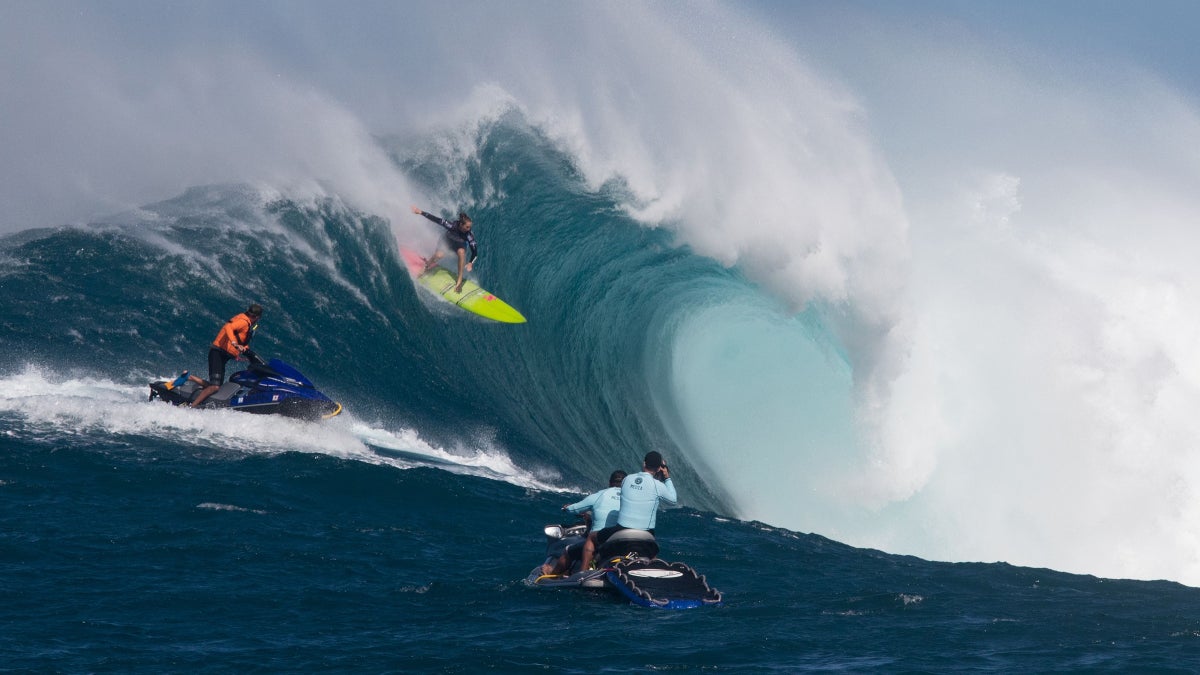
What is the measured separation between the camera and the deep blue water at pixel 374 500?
9164mm

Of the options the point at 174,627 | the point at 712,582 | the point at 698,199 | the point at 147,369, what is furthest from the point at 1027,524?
the point at 174,627

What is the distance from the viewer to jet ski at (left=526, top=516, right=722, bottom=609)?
35.8 ft

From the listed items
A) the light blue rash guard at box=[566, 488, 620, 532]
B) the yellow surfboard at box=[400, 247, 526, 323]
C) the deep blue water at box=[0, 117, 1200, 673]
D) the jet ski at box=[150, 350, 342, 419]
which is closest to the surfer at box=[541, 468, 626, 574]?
the light blue rash guard at box=[566, 488, 620, 532]

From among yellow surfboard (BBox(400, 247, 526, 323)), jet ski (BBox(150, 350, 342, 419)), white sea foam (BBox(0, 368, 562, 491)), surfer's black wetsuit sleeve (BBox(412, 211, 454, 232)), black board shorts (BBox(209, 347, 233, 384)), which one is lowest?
white sea foam (BBox(0, 368, 562, 491))

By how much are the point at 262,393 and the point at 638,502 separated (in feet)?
20.8

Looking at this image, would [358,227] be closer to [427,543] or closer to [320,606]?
[427,543]

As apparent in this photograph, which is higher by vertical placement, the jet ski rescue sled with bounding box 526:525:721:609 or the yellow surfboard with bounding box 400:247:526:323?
the yellow surfboard with bounding box 400:247:526:323

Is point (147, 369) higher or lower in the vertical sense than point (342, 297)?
lower

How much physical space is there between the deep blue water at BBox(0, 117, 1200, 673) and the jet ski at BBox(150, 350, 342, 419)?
0.90 feet

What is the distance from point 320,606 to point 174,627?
4.37 feet

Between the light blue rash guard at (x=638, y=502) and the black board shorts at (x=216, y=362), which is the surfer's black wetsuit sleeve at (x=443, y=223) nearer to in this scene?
the black board shorts at (x=216, y=362)

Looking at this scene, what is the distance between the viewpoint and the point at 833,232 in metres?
27.5

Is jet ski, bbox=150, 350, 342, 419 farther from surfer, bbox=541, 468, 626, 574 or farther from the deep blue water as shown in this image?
surfer, bbox=541, 468, 626, 574

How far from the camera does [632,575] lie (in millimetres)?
11195
